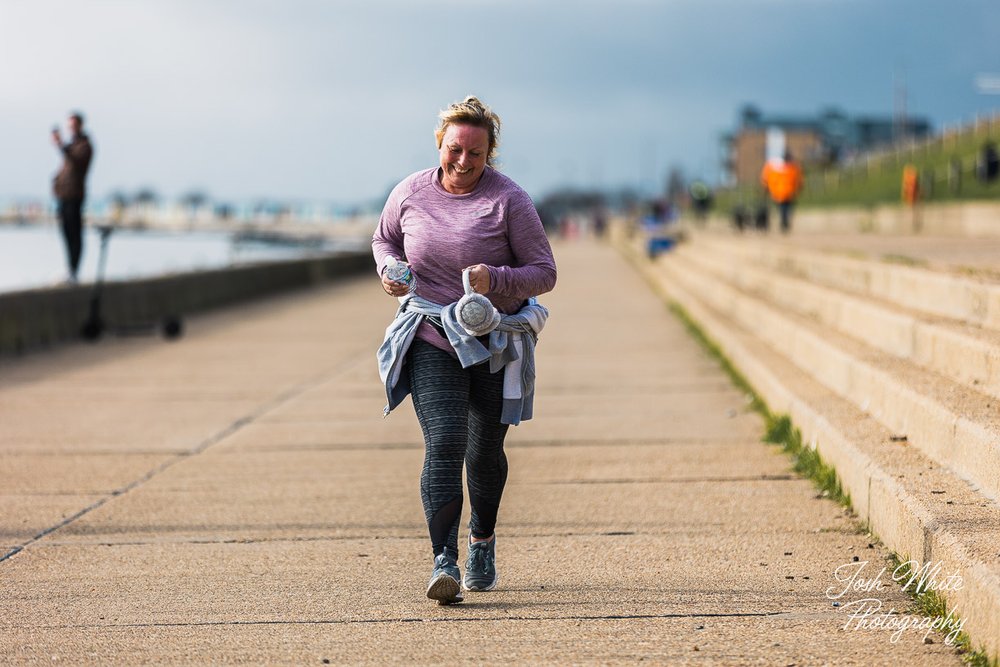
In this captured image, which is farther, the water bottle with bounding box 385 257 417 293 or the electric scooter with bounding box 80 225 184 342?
the electric scooter with bounding box 80 225 184 342

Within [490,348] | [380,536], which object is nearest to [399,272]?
[490,348]

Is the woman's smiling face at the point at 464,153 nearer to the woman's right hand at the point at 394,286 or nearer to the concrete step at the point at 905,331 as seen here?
the woman's right hand at the point at 394,286

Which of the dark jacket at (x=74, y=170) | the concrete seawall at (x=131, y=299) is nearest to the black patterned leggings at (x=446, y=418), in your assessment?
the concrete seawall at (x=131, y=299)

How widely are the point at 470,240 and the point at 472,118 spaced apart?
0.44 m

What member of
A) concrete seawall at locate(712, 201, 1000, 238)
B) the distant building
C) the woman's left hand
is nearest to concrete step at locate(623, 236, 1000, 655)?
the woman's left hand

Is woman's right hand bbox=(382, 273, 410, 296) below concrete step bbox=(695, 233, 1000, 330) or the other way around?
the other way around

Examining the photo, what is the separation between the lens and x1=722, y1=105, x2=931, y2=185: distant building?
178625mm

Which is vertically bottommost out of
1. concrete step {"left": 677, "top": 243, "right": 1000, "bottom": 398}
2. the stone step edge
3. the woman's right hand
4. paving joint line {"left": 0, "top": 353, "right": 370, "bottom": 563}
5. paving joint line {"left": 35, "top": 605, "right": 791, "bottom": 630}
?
paving joint line {"left": 0, "top": 353, "right": 370, "bottom": 563}

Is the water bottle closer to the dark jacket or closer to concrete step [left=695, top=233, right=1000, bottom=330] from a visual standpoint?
concrete step [left=695, top=233, right=1000, bottom=330]

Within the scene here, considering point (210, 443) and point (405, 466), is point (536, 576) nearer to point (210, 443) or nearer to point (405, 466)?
point (405, 466)

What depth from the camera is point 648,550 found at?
5895 millimetres

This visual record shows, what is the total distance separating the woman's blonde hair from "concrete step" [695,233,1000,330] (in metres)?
3.43

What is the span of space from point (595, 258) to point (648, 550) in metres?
42.5

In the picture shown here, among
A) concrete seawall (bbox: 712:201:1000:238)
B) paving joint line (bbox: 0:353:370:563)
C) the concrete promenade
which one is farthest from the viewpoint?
concrete seawall (bbox: 712:201:1000:238)
